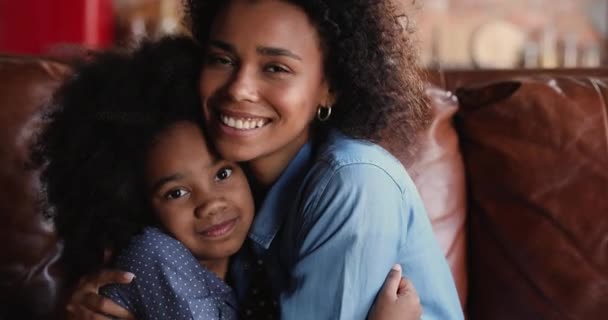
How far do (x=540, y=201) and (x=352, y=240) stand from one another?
563 millimetres

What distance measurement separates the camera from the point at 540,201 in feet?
4.89

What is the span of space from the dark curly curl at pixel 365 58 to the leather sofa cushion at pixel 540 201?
229mm

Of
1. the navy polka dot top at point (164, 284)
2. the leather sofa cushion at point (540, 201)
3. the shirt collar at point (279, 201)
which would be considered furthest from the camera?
the leather sofa cushion at point (540, 201)

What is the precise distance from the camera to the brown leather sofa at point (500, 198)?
1468 millimetres

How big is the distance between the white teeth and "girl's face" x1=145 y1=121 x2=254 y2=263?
0.22 feet

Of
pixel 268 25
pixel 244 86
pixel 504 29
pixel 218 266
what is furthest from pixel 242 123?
pixel 504 29

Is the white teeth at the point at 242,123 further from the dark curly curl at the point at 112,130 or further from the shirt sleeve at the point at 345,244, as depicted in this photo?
the shirt sleeve at the point at 345,244

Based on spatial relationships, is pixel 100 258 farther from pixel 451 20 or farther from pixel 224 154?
pixel 451 20

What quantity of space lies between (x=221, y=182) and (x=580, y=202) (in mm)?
712

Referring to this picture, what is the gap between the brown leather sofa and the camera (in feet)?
4.82

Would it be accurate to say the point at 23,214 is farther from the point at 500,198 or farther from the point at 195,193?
the point at 500,198

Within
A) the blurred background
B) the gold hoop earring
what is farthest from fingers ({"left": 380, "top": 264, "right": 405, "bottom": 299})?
the blurred background

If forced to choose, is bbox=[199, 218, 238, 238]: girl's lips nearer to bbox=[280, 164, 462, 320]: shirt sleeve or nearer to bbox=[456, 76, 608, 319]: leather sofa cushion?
bbox=[280, 164, 462, 320]: shirt sleeve

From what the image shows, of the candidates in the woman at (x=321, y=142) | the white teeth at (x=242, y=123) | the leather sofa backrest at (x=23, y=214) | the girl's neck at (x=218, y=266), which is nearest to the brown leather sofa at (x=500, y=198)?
the leather sofa backrest at (x=23, y=214)
